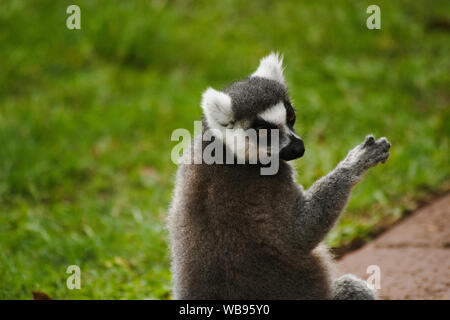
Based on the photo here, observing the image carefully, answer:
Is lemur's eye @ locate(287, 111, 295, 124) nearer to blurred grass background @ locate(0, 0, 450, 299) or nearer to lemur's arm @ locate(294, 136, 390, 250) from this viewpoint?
lemur's arm @ locate(294, 136, 390, 250)

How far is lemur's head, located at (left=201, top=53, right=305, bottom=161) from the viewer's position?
3.79 metres

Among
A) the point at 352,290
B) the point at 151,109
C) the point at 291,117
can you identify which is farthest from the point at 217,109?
the point at 151,109

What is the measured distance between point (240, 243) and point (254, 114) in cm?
95

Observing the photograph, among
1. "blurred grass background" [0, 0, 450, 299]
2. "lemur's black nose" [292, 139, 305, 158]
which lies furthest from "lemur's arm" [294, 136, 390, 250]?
"blurred grass background" [0, 0, 450, 299]

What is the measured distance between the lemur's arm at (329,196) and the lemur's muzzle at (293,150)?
0.25 metres

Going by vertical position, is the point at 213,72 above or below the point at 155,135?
above

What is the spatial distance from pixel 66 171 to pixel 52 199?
53cm

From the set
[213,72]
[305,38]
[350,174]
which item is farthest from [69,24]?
[350,174]

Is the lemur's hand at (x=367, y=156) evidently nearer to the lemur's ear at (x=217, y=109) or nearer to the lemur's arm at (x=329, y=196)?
the lemur's arm at (x=329, y=196)

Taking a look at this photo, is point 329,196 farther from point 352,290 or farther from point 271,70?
point 271,70

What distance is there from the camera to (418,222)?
5.73m

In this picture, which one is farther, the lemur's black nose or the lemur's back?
the lemur's black nose

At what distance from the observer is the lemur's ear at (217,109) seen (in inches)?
154

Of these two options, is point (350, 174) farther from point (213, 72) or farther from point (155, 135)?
point (213, 72)
